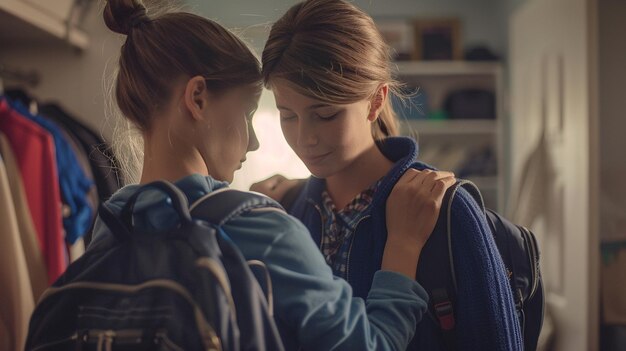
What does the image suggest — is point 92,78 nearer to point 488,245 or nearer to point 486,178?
point 488,245

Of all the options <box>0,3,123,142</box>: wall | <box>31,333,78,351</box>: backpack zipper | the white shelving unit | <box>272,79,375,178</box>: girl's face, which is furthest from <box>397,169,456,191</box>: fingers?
the white shelving unit

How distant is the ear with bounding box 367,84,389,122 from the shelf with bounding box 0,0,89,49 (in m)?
1.22

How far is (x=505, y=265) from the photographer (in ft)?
3.27

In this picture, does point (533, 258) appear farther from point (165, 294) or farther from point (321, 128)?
point (165, 294)

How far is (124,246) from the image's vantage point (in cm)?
66

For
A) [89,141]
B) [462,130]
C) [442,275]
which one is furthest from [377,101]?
[462,130]

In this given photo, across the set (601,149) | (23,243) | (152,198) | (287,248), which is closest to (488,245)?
(287,248)

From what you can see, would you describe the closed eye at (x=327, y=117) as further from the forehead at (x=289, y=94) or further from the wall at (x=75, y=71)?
the wall at (x=75, y=71)

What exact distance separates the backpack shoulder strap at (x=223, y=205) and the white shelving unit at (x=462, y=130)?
287 cm

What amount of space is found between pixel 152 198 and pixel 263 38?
1.48 feet

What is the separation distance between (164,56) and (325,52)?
28 centimetres

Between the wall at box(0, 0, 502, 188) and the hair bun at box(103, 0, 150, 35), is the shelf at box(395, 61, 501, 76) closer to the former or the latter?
the wall at box(0, 0, 502, 188)

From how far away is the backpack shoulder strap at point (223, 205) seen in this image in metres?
0.66

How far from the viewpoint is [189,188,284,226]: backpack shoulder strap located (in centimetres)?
66
